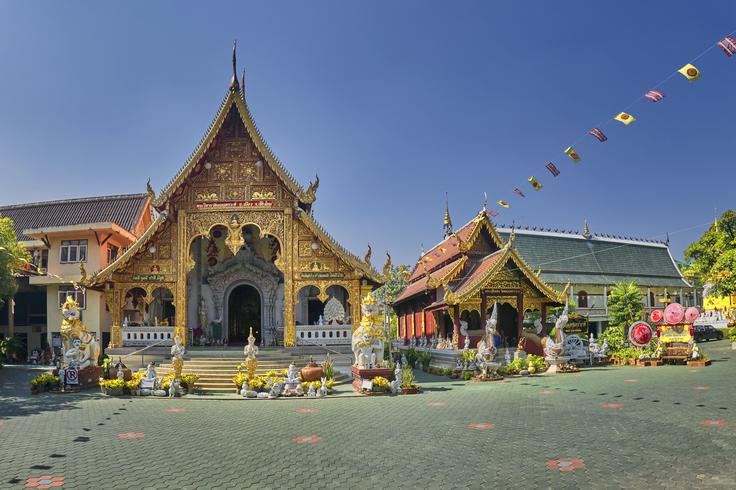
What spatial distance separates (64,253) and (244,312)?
464 inches

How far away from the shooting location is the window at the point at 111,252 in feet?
92.6

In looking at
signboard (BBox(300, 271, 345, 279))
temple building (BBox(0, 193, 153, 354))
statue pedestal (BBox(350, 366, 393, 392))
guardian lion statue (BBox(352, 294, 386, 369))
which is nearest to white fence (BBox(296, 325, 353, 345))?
signboard (BBox(300, 271, 345, 279))

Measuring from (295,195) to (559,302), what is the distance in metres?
11.3

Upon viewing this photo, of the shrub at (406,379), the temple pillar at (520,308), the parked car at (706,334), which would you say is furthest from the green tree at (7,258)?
the parked car at (706,334)

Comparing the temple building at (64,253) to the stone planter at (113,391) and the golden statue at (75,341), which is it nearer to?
the golden statue at (75,341)

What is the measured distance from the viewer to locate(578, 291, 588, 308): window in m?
38.8

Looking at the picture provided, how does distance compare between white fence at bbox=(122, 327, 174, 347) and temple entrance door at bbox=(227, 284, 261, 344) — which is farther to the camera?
temple entrance door at bbox=(227, 284, 261, 344)

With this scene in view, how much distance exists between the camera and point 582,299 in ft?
128

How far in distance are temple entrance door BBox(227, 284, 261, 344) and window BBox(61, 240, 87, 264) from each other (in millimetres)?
10209

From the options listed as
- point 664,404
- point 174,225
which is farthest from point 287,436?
point 174,225

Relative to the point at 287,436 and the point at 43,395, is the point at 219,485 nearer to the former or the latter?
the point at 287,436

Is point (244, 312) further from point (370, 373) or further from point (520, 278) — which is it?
point (520, 278)

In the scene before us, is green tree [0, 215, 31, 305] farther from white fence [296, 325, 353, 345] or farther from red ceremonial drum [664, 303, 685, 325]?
red ceremonial drum [664, 303, 685, 325]

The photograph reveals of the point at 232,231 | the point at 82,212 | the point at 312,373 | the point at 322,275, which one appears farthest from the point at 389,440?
the point at 82,212
